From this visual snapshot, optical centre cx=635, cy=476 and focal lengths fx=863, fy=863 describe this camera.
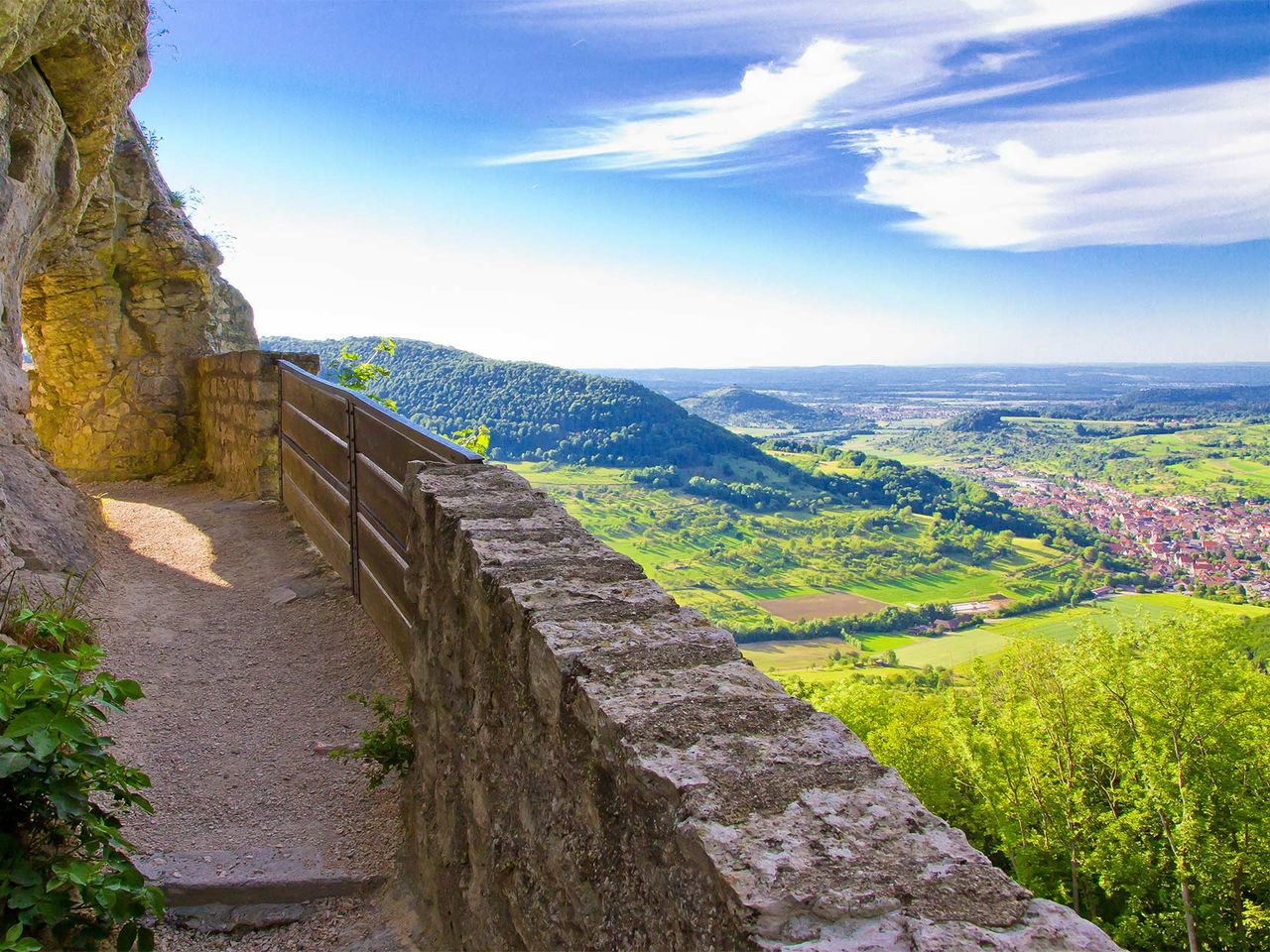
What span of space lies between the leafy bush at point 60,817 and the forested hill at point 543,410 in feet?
23.9

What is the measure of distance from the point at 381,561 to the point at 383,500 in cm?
33

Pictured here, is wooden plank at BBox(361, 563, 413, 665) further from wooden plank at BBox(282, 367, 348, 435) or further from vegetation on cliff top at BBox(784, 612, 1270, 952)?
vegetation on cliff top at BBox(784, 612, 1270, 952)

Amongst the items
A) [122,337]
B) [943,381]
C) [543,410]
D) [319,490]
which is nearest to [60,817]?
[319,490]

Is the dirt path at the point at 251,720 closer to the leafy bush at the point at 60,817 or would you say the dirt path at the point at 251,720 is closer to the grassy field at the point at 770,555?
the leafy bush at the point at 60,817

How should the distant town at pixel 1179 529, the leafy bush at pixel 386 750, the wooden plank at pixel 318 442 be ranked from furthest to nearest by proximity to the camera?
the distant town at pixel 1179 529, the wooden plank at pixel 318 442, the leafy bush at pixel 386 750

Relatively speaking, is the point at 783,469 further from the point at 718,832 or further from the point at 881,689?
the point at 718,832

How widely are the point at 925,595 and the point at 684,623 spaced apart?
57403 millimetres

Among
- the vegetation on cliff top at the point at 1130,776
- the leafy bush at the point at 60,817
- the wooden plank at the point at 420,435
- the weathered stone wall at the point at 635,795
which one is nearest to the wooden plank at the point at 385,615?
the wooden plank at the point at 420,435

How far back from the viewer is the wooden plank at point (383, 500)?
12.8 feet

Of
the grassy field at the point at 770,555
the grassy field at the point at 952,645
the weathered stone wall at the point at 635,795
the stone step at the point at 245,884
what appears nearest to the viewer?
the weathered stone wall at the point at 635,795

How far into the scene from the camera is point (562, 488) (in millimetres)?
51875

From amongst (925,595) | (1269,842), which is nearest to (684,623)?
(1269,842)

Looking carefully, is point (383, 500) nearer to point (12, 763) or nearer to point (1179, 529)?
point (12, 763)

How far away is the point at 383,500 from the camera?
164 inches
